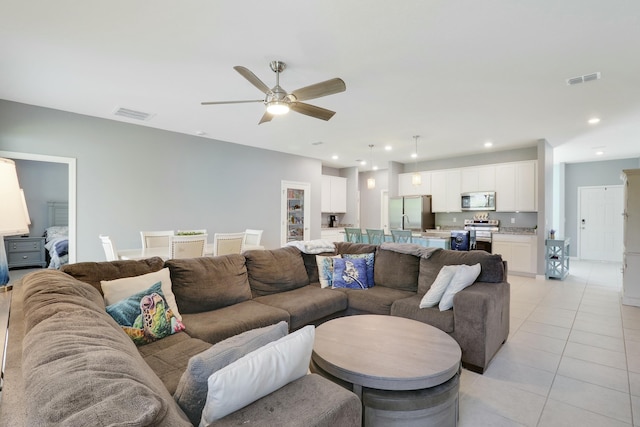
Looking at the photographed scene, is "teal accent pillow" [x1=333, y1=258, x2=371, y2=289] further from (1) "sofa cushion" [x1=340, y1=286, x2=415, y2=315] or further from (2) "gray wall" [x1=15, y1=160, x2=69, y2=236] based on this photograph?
(2) "gray wall" [x1=15, y1=160, x2=69, y2=236]

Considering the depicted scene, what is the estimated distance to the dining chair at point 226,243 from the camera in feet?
13.8

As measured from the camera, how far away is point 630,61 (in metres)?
2.83

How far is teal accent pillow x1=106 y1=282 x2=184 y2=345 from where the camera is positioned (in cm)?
191

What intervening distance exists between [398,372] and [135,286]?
1.79m

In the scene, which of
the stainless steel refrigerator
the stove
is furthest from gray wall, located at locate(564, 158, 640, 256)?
the stainless steel refrigerator

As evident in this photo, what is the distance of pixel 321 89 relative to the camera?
2.68 m

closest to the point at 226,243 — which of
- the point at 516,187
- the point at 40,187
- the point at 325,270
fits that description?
the point at 325,270

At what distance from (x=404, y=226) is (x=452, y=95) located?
4.35m

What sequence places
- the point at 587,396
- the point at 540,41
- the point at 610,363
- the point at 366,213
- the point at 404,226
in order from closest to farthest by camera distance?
the point at 587,396, the point at 540,41, the point at 610,363, the point at 404,226, the point at 366,213

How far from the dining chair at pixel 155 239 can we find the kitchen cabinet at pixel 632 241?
20.9 feet

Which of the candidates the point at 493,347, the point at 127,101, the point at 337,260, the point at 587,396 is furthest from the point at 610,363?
the point at 127,101

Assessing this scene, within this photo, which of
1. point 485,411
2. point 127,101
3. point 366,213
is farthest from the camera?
point 366,213

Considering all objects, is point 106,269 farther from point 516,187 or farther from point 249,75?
point 516,187

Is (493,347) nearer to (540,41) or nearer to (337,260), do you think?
(337,260)
